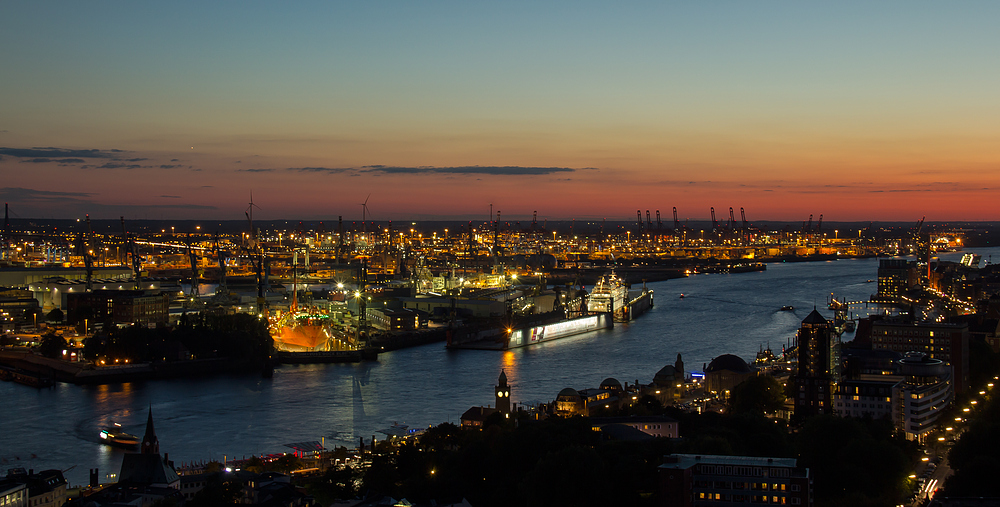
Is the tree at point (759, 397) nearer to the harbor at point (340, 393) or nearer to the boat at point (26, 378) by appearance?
the harbor at point (340, 393)

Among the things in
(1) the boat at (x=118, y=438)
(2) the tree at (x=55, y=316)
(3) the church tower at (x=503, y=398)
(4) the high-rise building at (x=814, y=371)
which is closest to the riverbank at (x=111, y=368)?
(2) the tree at (x=55, y=316)

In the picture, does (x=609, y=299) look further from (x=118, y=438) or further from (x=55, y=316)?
(x=118, y=438)

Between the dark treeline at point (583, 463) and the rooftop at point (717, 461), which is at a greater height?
the rooftop at point (717, 461)

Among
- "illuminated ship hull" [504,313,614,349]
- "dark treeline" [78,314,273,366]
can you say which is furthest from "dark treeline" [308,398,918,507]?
"illuminated ship hull" [504,313,614,349]

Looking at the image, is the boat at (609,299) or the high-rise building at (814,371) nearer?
the high-rise building at (814,371)

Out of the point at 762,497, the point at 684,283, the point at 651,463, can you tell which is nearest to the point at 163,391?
the point at 651,463

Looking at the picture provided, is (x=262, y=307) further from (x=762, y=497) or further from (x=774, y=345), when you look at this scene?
(x=762, y=497)

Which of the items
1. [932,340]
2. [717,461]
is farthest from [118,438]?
[932,340]
